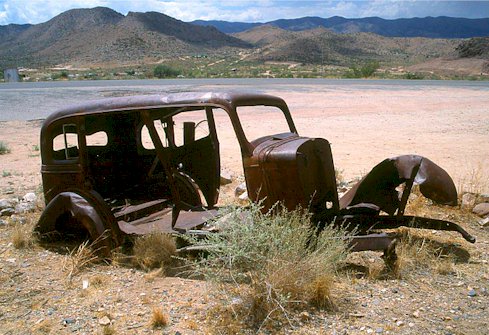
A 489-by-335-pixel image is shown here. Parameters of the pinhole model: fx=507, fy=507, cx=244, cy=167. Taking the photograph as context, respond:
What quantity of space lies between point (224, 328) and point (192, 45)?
97.8 metres

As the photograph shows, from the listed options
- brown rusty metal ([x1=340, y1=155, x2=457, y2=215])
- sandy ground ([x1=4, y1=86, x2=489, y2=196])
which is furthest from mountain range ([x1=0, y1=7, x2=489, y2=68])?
brown rusty metal ([x1=340, y1=155, x2=457, y2=215])

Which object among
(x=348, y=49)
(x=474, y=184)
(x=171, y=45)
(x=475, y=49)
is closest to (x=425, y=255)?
(x=474, y=184)

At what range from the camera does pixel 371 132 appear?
1398cm

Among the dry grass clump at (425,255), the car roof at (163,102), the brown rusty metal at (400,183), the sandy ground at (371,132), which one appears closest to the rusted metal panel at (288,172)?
the car roof at (163,102)

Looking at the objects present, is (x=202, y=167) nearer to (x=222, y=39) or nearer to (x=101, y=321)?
(x=101, y=321)

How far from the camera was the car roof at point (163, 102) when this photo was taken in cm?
506

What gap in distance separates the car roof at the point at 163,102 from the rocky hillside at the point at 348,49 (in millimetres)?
64735

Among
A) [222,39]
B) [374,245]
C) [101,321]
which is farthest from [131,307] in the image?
[222,39]

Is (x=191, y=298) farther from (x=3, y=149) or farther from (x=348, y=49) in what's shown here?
(x=348, y=49)

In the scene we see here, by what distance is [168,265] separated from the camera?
5.01 m

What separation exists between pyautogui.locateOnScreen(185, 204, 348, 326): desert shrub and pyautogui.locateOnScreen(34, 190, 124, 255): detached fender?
1347 millimetres

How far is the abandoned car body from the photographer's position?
4.77 meters

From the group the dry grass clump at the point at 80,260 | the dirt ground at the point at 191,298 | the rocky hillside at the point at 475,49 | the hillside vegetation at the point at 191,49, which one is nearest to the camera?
the dirt ground at the point at 191,298

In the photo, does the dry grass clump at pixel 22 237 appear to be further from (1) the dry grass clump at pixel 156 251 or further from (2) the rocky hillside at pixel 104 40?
(2) the rocky hillside at pixel 104 40
